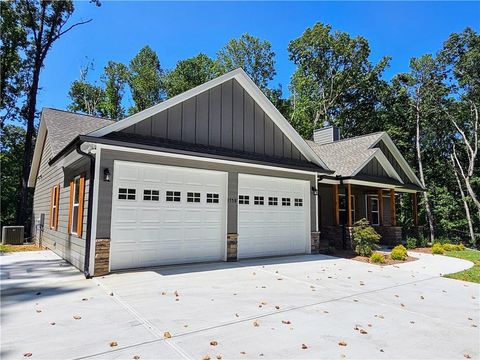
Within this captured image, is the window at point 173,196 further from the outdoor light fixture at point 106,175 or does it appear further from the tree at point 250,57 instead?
the tree at point 250,57

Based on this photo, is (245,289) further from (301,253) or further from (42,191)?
(42,191)

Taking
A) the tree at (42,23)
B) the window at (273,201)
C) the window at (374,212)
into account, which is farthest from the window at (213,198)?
the tree at (42,23)

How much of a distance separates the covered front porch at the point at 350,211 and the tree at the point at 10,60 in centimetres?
2100

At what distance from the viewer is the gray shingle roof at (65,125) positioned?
10.9m

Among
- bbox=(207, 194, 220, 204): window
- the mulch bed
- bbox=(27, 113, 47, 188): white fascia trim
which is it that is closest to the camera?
bbox=(207, 194, 220, 204): window

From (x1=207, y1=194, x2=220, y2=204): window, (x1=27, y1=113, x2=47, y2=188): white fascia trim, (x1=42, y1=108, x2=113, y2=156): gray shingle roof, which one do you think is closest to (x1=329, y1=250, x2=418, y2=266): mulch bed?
(x1=207, y1=194, x2=220, y2=204): window

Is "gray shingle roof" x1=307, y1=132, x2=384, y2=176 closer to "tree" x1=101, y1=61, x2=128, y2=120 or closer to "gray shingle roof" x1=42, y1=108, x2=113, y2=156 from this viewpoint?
"gray shingle roof" x1=42, y1=108, x2=113, y2=156

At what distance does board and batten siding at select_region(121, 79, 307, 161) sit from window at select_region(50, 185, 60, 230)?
17.2 ft

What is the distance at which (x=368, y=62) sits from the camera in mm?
30578

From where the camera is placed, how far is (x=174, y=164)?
338 inches

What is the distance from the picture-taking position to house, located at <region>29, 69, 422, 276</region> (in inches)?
301

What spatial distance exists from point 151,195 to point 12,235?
9.94 meters

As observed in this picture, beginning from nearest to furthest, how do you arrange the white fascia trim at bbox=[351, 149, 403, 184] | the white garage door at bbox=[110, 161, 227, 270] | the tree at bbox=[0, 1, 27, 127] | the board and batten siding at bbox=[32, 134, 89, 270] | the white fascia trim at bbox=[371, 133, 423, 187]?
the white garage door at bbox=[110, 161, 227, 270] < the board and batten siding at bbox=[32, 134, 89, 270] < the white fascia trim at bbox=[351, 149, 403, 184] < the white fascia trim at bbox=[371, 133, 423, 187] < the tree at bbox=[0, 1, 27, 127]

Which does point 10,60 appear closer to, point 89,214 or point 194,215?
point 89,214
